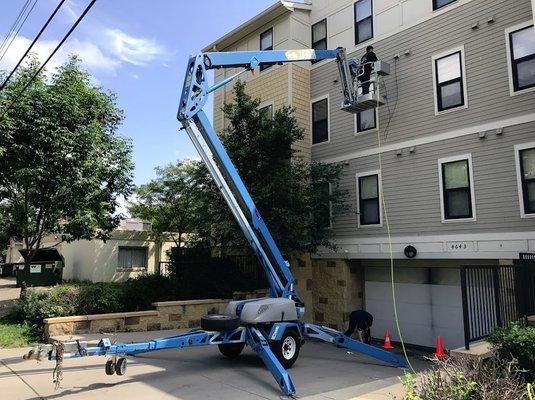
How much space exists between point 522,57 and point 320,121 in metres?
7.10

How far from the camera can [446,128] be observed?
13.2m

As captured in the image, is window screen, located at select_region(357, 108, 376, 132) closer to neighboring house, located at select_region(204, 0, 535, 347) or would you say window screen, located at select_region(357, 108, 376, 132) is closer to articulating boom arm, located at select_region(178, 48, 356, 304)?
neighboring house, located at select_region(204, 0, 535, 347)

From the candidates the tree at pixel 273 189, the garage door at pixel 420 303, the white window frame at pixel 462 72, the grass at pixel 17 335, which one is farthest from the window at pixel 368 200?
the grass at pixel 17 335

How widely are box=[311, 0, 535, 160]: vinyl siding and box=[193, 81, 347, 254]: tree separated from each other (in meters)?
2.20

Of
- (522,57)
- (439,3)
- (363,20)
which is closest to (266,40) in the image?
(363,20)

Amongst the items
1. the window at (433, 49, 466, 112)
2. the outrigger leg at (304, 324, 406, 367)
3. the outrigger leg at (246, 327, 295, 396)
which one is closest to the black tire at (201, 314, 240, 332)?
the outrigger leg at (246, 327, 295, 396)

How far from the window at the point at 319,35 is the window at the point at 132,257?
15512 mm

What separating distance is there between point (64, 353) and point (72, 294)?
5.59 metres

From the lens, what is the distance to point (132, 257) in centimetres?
2608

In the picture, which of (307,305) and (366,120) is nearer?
(366,120)

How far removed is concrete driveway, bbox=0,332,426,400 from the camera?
303 inches

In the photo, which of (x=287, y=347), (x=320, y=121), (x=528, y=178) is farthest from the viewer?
(x=320, y=121)

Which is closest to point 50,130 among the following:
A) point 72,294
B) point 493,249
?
point 72,294

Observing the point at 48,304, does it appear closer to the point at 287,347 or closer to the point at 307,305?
the point at 287,347
